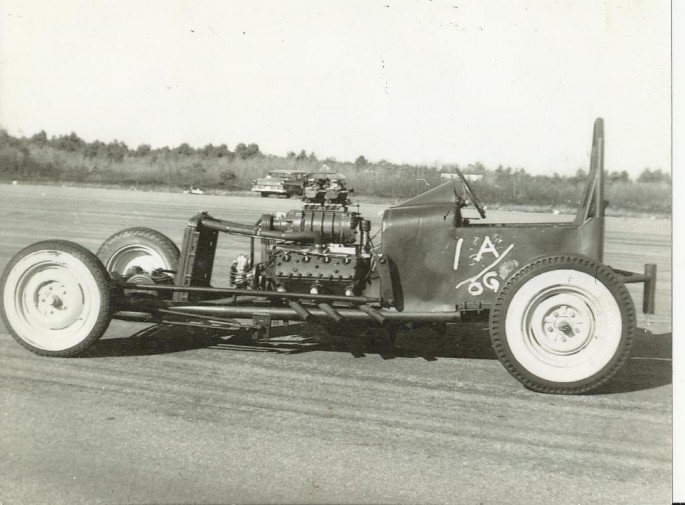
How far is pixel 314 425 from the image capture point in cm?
436

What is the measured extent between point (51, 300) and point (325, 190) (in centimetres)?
254

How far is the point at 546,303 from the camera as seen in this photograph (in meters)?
5.03

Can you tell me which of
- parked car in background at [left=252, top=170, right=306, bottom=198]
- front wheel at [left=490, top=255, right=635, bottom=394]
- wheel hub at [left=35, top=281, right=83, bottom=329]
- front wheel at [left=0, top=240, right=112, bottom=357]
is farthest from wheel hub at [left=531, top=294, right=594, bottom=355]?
parked car in background at [left=252, top=170, right=306, bottom=198]

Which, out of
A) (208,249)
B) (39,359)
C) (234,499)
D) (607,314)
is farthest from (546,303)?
(39,359)

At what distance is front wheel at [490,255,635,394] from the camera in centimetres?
489

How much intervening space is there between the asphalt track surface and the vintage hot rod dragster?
33 centimetres

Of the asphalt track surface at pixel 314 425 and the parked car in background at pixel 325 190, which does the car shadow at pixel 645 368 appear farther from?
the parked car in background at pixel 325 190

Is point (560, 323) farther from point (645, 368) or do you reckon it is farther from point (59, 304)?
point (59, 304)

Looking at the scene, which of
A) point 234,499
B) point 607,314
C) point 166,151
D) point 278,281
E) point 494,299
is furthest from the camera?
point 166,151

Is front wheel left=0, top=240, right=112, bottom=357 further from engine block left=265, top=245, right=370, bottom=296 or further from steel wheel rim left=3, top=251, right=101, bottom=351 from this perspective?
engine block left=265, top=245, right=370, bottom=296

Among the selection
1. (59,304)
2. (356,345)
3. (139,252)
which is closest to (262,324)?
(356,345)

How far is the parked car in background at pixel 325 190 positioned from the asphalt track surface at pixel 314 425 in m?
1.38
